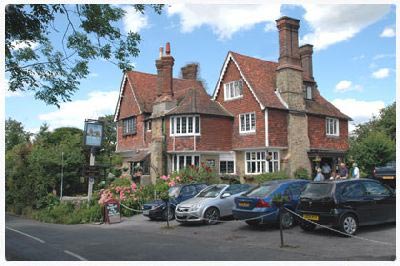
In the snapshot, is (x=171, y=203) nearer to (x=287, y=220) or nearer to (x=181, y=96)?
(x=287, y=220)

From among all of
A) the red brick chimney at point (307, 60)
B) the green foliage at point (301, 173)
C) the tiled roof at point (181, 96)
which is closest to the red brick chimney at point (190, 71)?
the tiled roof at point (181, 96)

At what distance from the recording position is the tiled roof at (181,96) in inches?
1277

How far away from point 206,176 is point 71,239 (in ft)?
45.1

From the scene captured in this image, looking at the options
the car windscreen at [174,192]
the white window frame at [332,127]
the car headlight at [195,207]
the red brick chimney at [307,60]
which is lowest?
the car headlight at [195,207]

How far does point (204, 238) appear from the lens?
44.5ft

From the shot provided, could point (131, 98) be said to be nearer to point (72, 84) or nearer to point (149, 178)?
point (149, 178)

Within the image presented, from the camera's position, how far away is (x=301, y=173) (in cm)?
2988

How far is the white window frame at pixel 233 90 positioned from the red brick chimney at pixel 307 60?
6.14 meters

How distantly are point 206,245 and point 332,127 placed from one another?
2524 cm

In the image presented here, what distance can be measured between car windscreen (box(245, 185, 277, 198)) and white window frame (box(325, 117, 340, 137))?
2039 cm

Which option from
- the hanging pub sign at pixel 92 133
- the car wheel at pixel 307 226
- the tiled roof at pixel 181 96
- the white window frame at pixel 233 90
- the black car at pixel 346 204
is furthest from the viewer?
the white window frame at pixel 233 90

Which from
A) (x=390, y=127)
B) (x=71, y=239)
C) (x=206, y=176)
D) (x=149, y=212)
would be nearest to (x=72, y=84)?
(x=71, y=239)

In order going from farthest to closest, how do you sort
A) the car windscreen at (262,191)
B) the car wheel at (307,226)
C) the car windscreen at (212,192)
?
the car windscreen at (212,192) → the car windscreen at (262,191) → the car wheel at (307,226)

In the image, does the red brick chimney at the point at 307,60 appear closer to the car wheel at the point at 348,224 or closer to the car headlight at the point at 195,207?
the car headlight at the point at 195,207
